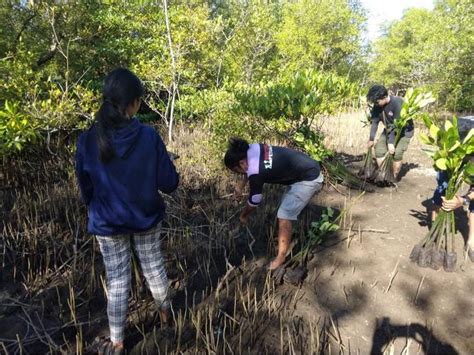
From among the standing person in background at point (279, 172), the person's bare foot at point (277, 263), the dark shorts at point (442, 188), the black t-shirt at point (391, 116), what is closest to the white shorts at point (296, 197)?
the standing person in background at point (279, 172)

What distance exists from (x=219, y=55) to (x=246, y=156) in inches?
236

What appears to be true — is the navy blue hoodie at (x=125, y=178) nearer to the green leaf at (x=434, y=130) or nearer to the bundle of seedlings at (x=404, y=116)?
the green leaf at (x=434, y=130)

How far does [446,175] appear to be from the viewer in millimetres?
2953

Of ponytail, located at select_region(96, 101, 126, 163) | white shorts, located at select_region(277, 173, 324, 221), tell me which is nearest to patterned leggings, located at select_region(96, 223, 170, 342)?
ponytail, located at select_region(96, 101, 126, 163)

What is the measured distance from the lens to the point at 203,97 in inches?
231

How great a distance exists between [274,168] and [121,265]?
1.23 metres

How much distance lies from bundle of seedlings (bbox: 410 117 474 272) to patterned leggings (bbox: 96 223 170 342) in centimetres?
219

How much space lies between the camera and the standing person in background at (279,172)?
234cm

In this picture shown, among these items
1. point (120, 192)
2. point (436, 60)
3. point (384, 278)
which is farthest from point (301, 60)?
point (120, 192)

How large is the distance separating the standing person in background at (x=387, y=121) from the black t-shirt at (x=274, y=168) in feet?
7.43

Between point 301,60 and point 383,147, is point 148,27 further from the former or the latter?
point 301,60

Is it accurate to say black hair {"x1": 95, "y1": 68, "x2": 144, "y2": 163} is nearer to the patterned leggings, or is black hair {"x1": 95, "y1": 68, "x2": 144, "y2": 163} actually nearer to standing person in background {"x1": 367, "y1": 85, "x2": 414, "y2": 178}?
the patterned leggings

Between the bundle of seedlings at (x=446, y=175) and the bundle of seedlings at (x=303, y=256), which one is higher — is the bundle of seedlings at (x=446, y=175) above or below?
above

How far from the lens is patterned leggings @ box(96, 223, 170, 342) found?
70.8 inches
